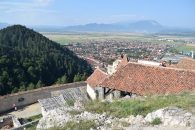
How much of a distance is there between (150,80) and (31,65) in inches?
1413

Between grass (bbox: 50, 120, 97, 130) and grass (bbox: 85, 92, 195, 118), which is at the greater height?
grass (bbox: 85, 92, 195, 118)

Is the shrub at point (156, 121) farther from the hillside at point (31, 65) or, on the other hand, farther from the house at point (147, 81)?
the hillside at point (31, 65)

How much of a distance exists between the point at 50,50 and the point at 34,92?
37.3 meters

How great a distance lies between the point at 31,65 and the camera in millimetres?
56312

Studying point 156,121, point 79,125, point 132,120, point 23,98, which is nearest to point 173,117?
point 156,121

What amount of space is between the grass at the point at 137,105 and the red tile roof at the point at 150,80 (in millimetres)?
4628

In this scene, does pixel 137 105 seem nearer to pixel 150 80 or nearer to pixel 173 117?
pixel 173 117

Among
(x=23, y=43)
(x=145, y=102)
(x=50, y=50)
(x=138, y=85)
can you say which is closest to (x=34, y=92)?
(x=138, y=85)

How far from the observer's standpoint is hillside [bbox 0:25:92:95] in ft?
159

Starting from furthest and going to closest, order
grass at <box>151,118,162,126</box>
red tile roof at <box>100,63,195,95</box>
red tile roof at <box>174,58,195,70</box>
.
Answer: red tile roof at <box>174,58,195,70</box>
red tile roof at <box>100,63,195,95</box>
grass at <box>151,118,162,126</box>

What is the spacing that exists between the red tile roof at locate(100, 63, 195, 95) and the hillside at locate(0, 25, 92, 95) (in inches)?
903

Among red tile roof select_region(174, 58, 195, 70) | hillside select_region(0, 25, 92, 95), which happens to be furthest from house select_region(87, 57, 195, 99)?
hillside select_region(0, 25, 92, 95)

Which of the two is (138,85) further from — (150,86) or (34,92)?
(34,92)

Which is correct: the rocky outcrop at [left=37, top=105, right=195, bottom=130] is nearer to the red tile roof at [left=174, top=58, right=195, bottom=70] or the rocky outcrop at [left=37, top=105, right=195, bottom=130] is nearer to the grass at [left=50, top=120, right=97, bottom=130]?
the grass at [left=50, top=120, right=97, bottom=130]
